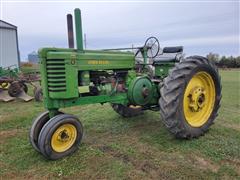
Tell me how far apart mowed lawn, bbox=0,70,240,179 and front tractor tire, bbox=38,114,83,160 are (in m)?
0.12

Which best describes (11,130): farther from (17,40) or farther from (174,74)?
(17,40)

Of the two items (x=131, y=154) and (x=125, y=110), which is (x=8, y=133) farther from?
(x=131, y=154)

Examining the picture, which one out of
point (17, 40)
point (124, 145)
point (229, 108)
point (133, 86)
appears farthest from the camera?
point (17, 40)

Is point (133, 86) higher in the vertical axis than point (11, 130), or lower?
higher

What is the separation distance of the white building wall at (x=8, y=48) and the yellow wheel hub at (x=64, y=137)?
18552 millimetres

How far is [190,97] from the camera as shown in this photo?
4602 millimetres

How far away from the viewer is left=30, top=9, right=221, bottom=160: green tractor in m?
3.81

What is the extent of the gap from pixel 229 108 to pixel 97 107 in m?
3.51

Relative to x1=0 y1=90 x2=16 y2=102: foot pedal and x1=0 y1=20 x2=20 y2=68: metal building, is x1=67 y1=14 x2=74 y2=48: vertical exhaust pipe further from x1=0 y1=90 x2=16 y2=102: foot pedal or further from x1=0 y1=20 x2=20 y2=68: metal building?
x1=0 y1=20 x2=20 y2=68: metal building

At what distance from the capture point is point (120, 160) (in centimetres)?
374

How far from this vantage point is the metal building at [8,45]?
20938 millimetres

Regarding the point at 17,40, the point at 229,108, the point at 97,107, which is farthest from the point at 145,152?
the point at 17,40

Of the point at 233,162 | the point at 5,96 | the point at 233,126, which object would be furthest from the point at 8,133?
the point at 5,96

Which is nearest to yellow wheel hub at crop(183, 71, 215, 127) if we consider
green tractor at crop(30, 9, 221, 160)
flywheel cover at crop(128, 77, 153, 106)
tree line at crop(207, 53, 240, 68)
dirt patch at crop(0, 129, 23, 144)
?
green tractor at crop(30, 9, 221, 160)
